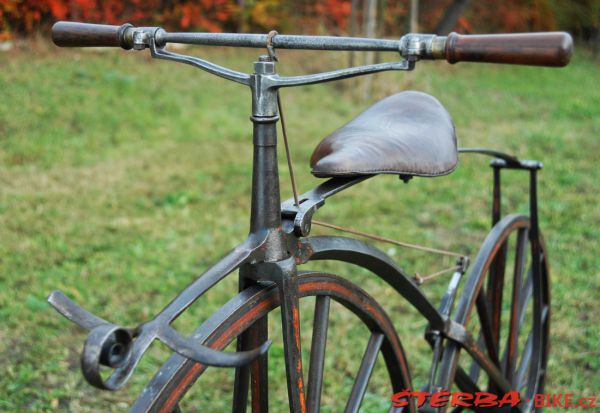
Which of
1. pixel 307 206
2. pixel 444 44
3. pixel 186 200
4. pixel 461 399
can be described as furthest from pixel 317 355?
pixel 186 200

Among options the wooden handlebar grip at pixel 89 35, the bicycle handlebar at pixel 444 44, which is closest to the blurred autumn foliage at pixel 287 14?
the wooden handlebar grip at pixel 89 35

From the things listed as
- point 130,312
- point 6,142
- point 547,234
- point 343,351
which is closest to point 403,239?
point 547,234

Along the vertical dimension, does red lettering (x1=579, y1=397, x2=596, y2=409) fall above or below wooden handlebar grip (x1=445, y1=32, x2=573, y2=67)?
below

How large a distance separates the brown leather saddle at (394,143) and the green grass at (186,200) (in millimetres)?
1385

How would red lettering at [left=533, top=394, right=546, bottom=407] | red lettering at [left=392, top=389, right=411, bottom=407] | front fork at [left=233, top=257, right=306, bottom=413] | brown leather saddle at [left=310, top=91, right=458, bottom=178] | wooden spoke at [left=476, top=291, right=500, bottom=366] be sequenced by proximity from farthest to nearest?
red lettering at [left=533, top=394, right=546, bottom=407] < wooden spoke at [left=476, top=291, right=500, bottom=366] < red lettering at [left=392, top=389, right=411, bottom=407] < brown leather saddle at [left=310, top=91, right=458, bottom=178] < front fork at [left=233, top=257, right=306, bottom=413]

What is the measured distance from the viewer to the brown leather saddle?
5.03 ft

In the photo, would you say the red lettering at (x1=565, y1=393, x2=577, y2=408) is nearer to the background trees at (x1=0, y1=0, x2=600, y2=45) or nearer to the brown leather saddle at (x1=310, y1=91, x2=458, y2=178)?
the brown leather saddle at (x1=310, y1=91, x2=458, y2=178)

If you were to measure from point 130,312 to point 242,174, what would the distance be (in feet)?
7.56

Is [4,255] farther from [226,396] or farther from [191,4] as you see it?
[191,4]

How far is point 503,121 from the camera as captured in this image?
766cm

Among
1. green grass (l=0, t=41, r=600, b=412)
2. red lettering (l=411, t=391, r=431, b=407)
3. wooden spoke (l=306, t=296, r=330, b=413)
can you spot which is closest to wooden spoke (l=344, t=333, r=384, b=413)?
wooden spoke (l=306, t=296, r=330, b=413)

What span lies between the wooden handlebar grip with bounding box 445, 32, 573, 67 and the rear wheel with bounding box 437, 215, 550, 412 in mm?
992

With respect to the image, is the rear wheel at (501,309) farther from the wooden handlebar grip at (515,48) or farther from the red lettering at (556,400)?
the wooden handlebar grip at (515,48)

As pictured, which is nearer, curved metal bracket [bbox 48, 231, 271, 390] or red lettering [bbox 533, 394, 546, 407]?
curved metal bracket [bbox 48, 231, 271, 390]
